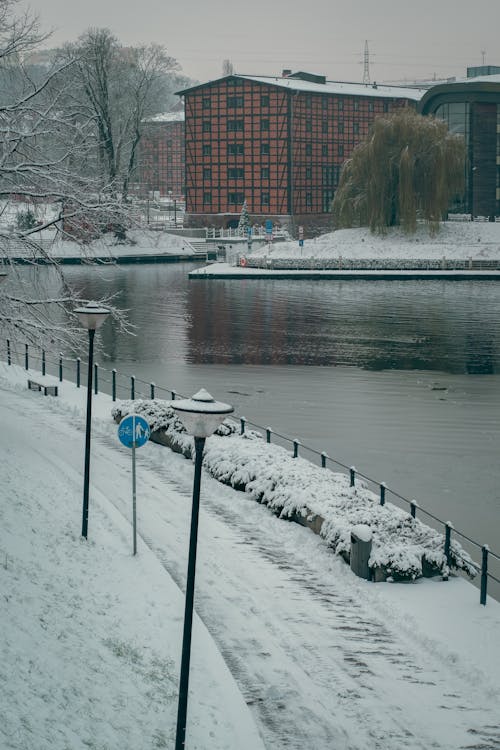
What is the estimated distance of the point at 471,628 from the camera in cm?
1291

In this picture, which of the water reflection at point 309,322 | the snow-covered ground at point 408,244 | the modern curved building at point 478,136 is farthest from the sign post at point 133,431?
the modern curved building at point 478,136

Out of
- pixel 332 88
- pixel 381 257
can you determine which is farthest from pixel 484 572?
pixel 332 88

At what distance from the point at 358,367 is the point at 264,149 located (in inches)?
2576

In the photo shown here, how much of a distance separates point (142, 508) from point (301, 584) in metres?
4.27

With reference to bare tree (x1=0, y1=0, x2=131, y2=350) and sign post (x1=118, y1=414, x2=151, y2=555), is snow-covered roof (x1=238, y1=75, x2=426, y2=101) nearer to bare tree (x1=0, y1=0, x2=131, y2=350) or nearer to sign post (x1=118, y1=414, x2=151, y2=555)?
bare tree (x1=0, y1=0, x2=131, y2=350)

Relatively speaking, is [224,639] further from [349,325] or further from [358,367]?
[349,325]

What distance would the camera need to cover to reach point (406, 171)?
7881 centimetres

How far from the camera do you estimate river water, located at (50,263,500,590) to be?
21.9 meters

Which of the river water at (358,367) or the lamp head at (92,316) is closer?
the lamp head at (92,316)

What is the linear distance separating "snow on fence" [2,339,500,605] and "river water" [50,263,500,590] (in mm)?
1553

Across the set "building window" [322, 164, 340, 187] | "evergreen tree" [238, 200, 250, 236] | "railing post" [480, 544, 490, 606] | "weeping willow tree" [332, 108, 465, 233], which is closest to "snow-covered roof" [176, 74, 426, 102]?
"building window" [322, 164, 340, 187]

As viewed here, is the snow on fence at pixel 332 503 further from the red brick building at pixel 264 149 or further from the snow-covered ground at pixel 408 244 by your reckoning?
the red brick building at pixel 264 149

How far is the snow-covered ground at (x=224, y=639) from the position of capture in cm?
1007

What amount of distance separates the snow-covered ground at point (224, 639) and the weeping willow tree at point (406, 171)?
65.1 metres
